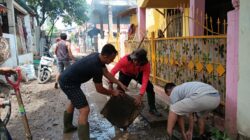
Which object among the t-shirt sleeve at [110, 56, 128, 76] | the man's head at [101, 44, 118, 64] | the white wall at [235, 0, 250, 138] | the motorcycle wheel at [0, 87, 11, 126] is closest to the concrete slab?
the t-shirt sleeve at [110, 56, 128, 76]

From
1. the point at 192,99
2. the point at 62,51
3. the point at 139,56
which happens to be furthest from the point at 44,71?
the point at 192,99

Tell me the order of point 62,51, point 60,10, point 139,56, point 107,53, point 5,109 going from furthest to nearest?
1. point 60,10
2. point 62,51
3. point 5,109
4. point 139,56
5. point 107,53

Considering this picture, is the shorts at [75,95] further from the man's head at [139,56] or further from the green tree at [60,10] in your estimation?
the green tree at [60,10]

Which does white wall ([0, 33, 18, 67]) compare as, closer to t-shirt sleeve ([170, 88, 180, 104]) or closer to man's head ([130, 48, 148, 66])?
man's head ([130, 48, 148, 66])

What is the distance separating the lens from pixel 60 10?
2242 centimetres

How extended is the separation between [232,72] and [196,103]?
787 mm

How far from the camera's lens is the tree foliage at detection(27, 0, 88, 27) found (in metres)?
20.2

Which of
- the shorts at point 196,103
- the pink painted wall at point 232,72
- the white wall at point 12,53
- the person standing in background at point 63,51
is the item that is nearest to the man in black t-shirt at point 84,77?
the shorts at point 196,103

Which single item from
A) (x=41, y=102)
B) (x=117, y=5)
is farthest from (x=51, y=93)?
(x=117, y=5)

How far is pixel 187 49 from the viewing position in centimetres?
508

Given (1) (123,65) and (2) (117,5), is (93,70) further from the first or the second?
(2) (117,5)

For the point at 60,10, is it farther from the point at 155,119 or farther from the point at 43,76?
the point at 155,119

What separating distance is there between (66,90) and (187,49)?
2504 mm

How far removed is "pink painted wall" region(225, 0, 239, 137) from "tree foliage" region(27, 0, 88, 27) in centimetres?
1788
